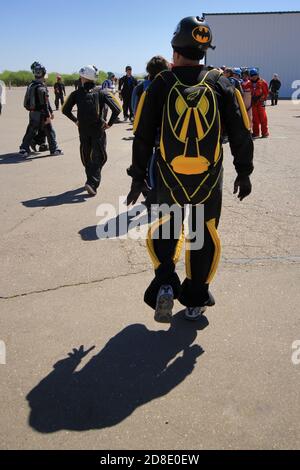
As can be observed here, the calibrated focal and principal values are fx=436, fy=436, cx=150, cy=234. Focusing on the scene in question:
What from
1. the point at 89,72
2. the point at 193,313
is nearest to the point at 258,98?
the point at 89,72

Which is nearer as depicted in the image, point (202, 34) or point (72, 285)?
point (202, 34)

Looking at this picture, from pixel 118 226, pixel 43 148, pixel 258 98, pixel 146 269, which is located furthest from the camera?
pixel 258 98

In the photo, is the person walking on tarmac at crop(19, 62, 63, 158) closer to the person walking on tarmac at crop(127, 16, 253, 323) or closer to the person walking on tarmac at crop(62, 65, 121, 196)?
the person walking on tarmac at crop(62, 65, 121, 196)

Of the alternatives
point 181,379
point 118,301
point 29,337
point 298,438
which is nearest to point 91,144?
point 118,301

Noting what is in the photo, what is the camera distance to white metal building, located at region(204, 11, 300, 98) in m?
38.2

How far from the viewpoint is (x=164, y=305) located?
307 cm

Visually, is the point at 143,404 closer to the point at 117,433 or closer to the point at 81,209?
the point at 117,433

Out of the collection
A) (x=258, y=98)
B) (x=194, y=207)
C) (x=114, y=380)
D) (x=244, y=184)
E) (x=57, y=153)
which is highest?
(x=258, y=98)

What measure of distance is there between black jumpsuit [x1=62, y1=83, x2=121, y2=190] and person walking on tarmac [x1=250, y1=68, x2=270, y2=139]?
6.84 metres

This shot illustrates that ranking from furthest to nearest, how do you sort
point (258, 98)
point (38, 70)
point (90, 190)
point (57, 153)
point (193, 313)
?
1. point (258, 98)
2. point (57, 153)
3. point (38, 70)
4. point (90, 190)
5. point (193, 313)

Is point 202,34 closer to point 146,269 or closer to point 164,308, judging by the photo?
point 164,308

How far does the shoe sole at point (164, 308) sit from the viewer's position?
3.07 meters

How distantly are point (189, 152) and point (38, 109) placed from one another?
26.7 feet
